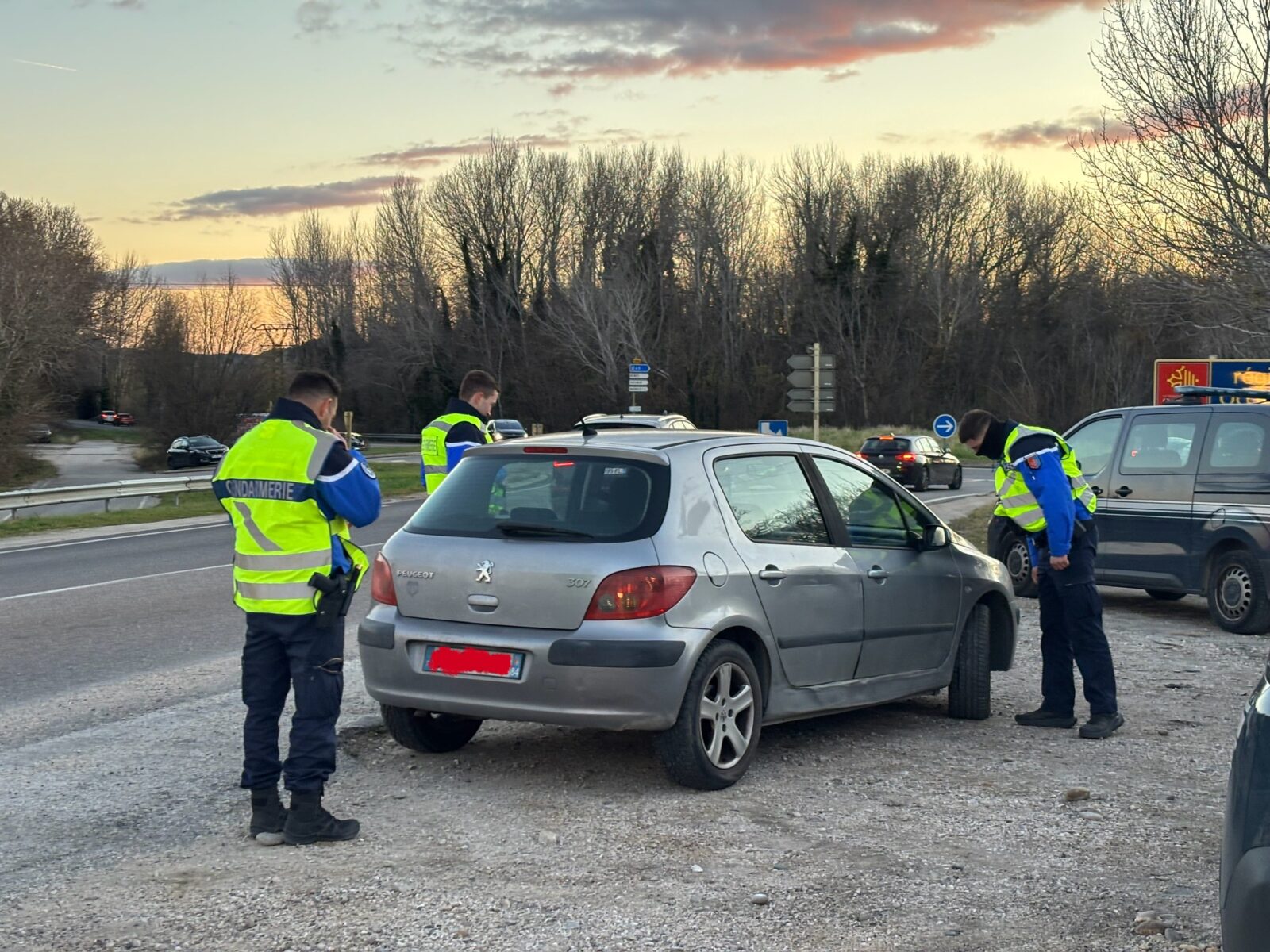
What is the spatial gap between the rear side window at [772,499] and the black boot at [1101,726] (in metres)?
1.73

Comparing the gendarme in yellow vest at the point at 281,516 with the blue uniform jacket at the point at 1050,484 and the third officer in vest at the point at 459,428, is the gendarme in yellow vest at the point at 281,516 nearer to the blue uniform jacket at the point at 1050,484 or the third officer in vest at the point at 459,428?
the third officer in vest at the point at 459,428

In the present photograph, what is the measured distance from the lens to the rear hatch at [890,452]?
3484 centimetres

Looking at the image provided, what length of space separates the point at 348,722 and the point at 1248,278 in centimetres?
1523

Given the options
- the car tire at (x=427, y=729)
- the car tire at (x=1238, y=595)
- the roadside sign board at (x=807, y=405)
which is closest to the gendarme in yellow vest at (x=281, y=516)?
the car tire at (x=427, y=729)

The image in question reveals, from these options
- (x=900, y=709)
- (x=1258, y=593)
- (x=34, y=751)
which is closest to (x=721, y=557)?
(x=900, y=709)

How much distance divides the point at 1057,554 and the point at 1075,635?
458 millimetres

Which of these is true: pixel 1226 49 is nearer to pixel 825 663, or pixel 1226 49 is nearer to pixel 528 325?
pixel 825 663

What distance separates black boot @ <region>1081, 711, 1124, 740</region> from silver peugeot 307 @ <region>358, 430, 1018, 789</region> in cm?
99

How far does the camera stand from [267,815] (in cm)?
534

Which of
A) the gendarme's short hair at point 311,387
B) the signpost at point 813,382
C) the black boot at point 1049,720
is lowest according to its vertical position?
the black boot at point 1049,720

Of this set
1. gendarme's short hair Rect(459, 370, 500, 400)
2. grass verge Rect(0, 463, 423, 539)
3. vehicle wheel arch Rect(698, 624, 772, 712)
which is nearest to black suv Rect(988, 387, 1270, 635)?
gendarme's short hair Rect(459, 370, 500, 400)

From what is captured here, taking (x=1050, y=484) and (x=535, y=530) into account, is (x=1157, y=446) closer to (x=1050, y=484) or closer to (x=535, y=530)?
(x=1050, y=484)

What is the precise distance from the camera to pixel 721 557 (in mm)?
6090

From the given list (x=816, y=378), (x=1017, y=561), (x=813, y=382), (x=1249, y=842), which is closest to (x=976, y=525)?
(x=816, y=378)
